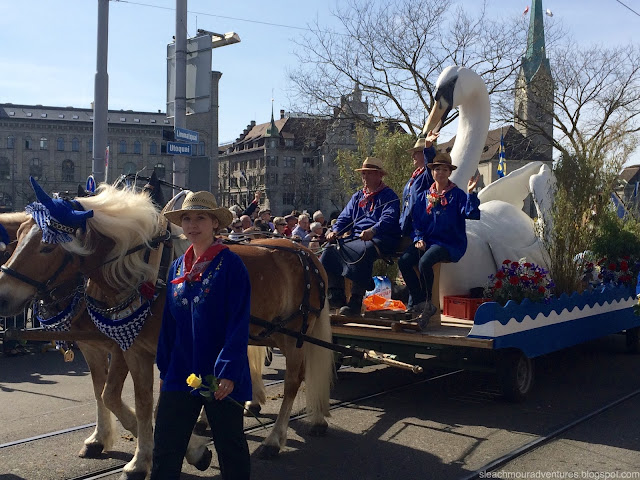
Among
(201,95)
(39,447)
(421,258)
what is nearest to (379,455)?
(421,258)

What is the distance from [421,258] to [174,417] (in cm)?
362

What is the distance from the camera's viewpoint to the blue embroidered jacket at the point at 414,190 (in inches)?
268

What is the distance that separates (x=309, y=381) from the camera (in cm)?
554

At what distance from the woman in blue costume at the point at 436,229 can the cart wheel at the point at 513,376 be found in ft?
2.66

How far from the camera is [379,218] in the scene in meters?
6.79

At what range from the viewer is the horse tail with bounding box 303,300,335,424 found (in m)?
5.48

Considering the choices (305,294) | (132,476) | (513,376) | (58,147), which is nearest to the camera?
(132,476)

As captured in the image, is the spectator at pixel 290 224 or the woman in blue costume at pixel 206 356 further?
the spectator at pixel 290 224

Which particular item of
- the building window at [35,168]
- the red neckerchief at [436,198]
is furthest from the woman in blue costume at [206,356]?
the building window at [35,168]

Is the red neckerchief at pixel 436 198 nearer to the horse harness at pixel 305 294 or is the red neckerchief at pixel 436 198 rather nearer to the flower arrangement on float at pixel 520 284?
the flower arrangement on float at pixel 520 284

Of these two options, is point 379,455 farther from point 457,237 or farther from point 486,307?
point 457,237

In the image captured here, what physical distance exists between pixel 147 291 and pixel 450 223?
319 cm

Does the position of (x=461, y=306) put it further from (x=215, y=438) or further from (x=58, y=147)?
(x=58, y=147)

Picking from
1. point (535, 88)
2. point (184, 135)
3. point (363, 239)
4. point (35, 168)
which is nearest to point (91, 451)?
point (363, 239)
